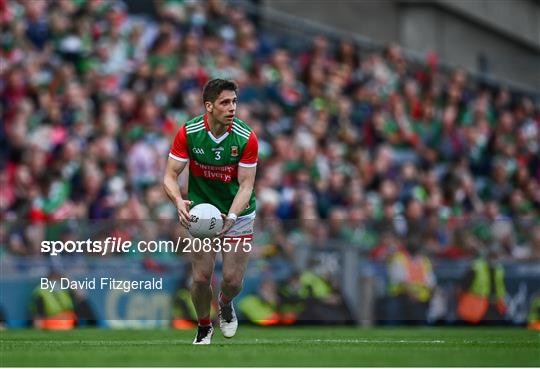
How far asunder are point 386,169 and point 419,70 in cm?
554

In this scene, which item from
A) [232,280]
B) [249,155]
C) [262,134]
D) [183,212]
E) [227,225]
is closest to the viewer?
[183,212]

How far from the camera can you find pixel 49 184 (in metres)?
19.0

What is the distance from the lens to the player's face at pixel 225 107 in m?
11.8

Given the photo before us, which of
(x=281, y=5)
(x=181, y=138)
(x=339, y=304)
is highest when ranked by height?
(x=281, y=5)

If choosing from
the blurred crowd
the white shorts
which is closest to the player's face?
the white shorts

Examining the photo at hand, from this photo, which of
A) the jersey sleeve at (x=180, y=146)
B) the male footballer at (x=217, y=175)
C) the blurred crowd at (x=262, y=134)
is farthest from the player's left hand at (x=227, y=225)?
the blurred crowd at (x=262, y=134)

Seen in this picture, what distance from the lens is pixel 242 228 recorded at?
12227mm

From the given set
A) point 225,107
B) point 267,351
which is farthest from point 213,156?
point 267,351

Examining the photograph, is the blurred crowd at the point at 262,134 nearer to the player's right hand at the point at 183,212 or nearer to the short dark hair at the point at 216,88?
the player's right hand at the point at 183,212

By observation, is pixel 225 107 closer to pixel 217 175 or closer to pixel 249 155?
pixel 249 155

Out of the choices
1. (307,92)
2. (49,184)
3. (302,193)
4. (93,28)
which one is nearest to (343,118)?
(307,92)

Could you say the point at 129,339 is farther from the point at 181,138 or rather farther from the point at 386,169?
the point at 386,169

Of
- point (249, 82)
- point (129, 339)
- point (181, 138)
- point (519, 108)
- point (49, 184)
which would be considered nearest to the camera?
point (181, 138)

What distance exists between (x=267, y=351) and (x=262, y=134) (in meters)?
11.1
